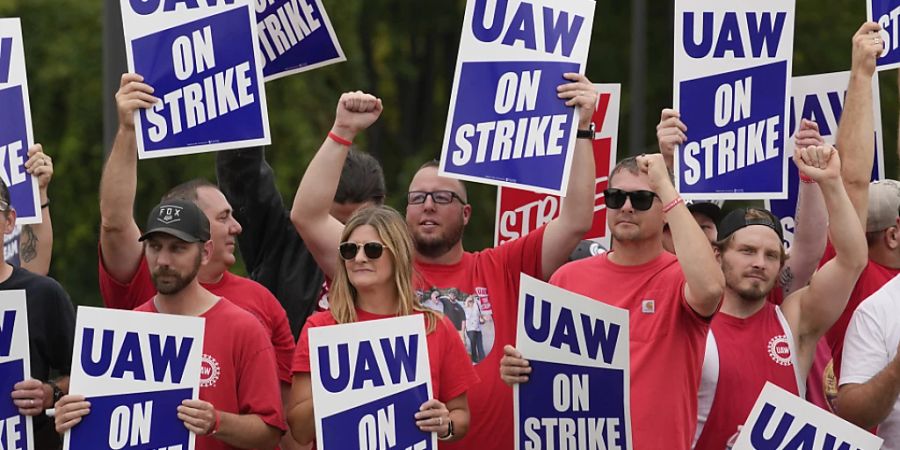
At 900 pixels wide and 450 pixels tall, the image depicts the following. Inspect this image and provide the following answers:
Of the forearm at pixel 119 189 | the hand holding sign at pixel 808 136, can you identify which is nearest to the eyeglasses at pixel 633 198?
the hand holding sign at pixel 808 136

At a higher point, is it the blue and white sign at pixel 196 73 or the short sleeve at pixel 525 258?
the blue and white sign at pixel 196 73

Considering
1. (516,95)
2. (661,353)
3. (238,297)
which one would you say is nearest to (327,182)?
(238,297)

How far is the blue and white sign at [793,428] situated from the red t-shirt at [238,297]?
1803 mm

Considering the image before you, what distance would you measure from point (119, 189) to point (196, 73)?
0.58m

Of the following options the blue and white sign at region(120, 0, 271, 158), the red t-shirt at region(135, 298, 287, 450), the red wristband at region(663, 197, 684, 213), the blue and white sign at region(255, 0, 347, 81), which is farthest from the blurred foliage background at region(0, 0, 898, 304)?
the red wristband at region(663, 197, 684, 213)

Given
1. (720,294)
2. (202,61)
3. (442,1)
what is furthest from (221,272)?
(442,1)

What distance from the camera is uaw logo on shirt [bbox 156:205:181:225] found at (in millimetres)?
5891

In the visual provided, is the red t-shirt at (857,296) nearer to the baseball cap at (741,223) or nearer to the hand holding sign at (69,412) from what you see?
the baseball cap at (741,223)

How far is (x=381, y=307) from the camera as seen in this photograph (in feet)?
19.5

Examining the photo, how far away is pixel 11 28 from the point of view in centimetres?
679

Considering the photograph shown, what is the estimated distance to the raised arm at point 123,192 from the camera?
20.2 ft

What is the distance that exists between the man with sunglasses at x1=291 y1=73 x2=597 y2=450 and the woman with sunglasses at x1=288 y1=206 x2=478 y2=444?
0.49m

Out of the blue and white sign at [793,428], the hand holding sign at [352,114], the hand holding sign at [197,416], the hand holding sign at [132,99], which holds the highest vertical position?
the hand holding sign at [132,99]

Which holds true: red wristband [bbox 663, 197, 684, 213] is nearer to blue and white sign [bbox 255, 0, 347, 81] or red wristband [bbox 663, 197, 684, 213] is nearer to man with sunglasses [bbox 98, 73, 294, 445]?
man with sunglasses [bbox 98, 73, 294, 445]
